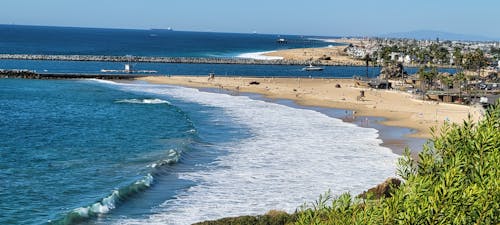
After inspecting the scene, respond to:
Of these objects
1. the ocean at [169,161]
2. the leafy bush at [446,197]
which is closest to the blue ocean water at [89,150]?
the ocean at [169,161]

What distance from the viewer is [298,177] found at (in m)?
39.4

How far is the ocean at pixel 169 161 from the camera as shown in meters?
32.3

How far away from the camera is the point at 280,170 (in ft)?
135

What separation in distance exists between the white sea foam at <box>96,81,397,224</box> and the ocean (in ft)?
0.23

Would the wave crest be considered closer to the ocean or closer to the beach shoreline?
the ocean

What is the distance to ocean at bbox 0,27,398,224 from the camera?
32.3 m

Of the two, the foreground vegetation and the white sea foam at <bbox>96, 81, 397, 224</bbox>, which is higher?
the foreground vegetation

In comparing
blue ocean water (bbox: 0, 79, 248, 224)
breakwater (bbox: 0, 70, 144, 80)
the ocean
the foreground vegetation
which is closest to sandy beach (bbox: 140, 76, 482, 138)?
breakwater (bbox: 0, 70, 144, 80)

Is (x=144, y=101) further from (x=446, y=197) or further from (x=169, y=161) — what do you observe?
(x=446, y=197)

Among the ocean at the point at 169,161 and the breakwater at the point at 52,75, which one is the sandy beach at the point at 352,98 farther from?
the ocean at the point at 169,161

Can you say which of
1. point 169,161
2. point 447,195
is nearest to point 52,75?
point 169,161

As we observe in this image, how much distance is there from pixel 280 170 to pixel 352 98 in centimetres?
5074

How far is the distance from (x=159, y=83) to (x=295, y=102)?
32.4 m

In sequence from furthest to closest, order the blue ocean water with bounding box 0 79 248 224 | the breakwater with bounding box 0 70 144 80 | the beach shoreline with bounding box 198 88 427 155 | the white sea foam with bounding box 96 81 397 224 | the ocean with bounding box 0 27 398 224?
the breakwater with bounding box 0 70 144 80
the beach shoreline with bounding box 198 88 427 155
the blue ocean water with bounding box 0 79 248 224
the white sea foam with bounding box 96 81 397 224
the ocean with bounding box 0 27 398 224
